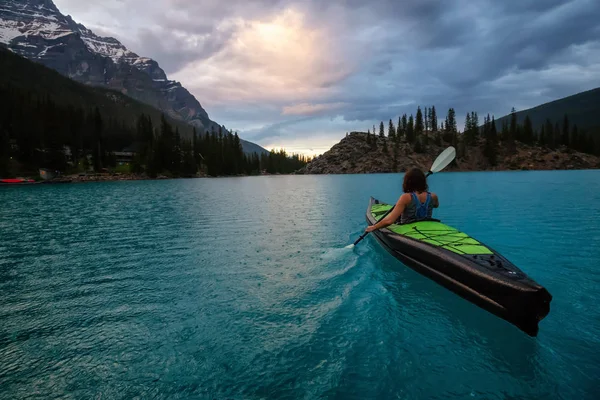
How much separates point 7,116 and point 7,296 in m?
119

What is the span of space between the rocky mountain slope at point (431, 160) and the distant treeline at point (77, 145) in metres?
71.7

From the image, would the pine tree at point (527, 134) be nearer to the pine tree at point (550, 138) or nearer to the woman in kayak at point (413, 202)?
the pine tree at point (550, 138)

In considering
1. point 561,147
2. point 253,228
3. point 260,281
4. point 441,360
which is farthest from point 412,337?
point 561,147

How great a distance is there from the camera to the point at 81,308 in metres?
7.06

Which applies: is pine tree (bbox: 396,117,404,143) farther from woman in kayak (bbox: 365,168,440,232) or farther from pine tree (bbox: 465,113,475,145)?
woman in kayak (bbox: 365,168,440,232)

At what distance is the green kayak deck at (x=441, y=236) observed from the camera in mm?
7062

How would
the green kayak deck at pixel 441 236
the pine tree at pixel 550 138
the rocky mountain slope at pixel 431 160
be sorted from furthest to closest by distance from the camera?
the pine tree at pixel 550 138 < the rocky mountain slope at pixel 431 160 < the green kayak deck at pixel 441 236

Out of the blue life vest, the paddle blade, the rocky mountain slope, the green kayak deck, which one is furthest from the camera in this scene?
the rocky mountain slope

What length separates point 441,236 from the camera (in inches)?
324

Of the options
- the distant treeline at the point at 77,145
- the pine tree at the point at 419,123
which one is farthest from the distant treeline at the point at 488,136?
the distant treeline at the point at 77,145

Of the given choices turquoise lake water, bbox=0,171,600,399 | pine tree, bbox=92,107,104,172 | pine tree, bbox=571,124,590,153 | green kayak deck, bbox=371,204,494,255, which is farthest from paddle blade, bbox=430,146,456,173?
pine tree, bbox=571,124,590,153

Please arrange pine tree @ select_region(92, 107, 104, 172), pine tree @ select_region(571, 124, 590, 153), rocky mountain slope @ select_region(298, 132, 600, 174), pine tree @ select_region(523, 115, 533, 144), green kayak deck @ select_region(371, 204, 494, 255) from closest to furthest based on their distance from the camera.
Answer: green kayak deck @ select_region(371, 204, 494, 255) → pine tree @ select_region(92, 107, 104, 172) → rocky mountain slope @ select_region(298, 132, 600, 174) → pine tree @ select_region(571, 124, 590, 153) → pine tree @ select_region(523, 115, 533, 144)

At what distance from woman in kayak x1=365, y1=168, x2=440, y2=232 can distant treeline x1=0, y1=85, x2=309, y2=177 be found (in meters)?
104

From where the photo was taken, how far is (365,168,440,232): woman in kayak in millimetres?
9242
